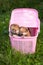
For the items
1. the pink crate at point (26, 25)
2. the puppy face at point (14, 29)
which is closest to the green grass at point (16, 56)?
the pink crate at point (26, 25)

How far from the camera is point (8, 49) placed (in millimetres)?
3363

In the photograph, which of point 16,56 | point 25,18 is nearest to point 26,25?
point 25,18

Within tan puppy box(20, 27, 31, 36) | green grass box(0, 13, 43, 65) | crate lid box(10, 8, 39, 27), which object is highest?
crate lid box(10, 8, 39, 27)

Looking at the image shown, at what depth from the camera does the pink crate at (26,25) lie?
3.24 m

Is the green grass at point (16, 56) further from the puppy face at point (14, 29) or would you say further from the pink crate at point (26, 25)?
the puppy face at point (14, 29)

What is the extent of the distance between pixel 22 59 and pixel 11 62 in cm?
14

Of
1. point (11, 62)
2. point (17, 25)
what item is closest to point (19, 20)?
point (17, 25)

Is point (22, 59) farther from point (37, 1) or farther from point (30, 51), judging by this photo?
point (37, 1)

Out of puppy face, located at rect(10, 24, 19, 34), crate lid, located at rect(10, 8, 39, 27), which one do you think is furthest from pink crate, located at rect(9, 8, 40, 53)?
puppy face, located at rect(10, 24, 19, 34)

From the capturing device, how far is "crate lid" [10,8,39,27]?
3.55 metres

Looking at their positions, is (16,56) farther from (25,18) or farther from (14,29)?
(25,18)

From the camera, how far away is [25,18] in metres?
3.65

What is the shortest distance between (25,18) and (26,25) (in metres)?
0.15

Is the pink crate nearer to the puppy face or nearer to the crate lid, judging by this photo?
the crate lid
